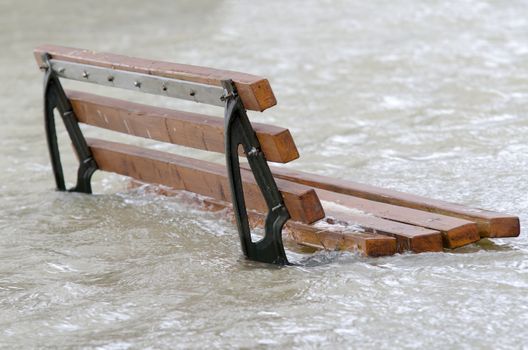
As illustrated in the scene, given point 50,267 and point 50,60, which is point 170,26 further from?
point 50,267

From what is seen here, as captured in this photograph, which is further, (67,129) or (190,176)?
(67,129)

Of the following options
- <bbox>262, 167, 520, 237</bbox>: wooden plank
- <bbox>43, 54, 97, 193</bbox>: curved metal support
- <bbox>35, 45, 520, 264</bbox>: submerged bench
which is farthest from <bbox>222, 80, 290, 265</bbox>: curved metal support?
<bbox>43, 54, 97, 193</bbox>: curved metal support

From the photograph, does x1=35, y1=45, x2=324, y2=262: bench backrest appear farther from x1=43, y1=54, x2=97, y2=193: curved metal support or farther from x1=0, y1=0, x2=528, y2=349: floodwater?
x1=0, y1=0, x2=528, y2=349: floodwater

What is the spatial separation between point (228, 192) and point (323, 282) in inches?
39.9

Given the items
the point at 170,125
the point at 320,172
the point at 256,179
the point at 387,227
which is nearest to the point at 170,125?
the point at 170,125

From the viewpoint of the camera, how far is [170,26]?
41.1 feet

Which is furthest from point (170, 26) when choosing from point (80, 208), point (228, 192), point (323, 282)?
point (323, 282)

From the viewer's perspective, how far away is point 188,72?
4824 mm

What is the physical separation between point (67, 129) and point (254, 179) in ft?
5.38

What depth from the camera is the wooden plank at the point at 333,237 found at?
4.70m

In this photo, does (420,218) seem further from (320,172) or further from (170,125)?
(320,172)

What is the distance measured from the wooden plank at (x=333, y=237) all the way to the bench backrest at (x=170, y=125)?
18cm

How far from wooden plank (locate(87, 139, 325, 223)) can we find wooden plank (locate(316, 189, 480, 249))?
0.42 metres

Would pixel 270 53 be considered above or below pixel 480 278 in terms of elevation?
above
